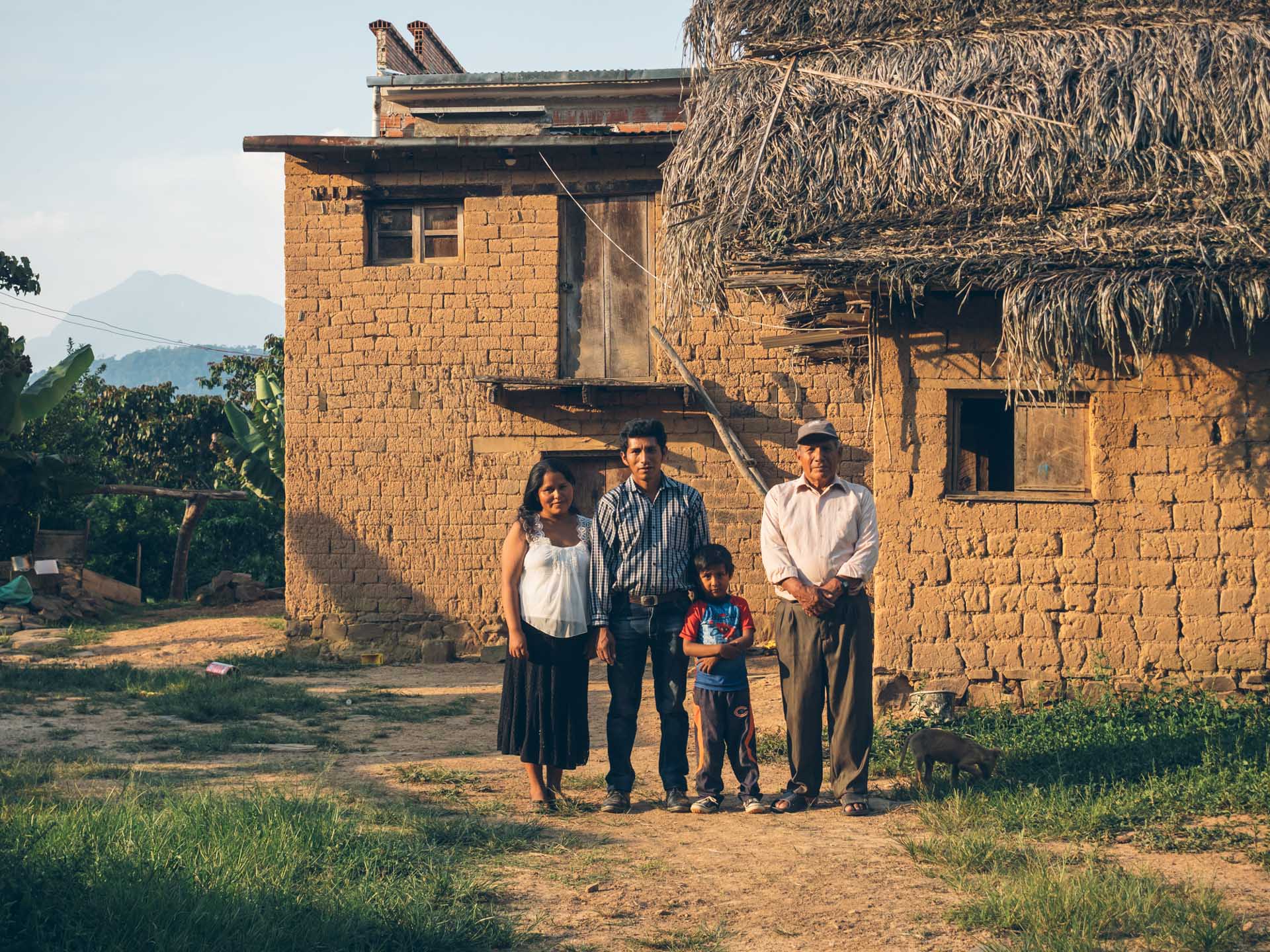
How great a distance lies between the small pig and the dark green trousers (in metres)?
0.32

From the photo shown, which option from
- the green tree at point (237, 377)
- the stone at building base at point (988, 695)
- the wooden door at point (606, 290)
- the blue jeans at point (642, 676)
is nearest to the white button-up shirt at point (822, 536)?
the blue jeans at point (642, 676)

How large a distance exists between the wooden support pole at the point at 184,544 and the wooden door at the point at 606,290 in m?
6.96

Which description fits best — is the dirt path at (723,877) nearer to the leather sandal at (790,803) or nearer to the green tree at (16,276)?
the leather sandal at (790,803)

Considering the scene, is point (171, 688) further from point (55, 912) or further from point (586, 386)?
point (55, 912)

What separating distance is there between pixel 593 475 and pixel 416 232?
275 cm

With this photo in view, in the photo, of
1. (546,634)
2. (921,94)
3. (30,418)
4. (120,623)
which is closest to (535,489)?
(546,634)

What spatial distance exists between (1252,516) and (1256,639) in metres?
0.71

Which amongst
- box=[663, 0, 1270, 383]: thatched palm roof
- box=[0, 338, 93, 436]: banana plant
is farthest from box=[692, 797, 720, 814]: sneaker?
box=[0, 338, 93, 436]: banana plant

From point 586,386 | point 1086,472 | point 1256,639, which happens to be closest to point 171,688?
point 586,386

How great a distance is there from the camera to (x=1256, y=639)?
24.1 feet

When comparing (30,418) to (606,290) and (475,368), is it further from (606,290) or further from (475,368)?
(606,290)

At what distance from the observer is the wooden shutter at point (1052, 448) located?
767 cm

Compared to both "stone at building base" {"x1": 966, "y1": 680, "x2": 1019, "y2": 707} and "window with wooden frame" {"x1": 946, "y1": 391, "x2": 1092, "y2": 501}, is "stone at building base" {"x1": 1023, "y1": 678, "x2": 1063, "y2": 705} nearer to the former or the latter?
"stone at building base" {"x1": 966, "y1": 680, "x2": 1019, "y2": 707}

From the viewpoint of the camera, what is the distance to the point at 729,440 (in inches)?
441
